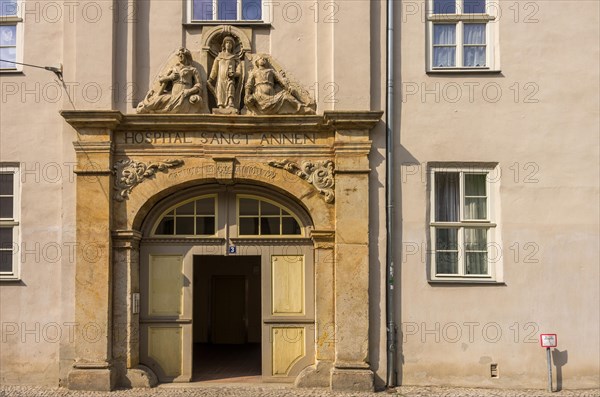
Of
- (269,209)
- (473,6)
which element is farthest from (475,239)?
(473,6)

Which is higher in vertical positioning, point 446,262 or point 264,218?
point 264,218

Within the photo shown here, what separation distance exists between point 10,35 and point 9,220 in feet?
9.49

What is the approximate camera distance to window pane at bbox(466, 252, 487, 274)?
35.8ft

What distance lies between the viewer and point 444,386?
35.0 feet

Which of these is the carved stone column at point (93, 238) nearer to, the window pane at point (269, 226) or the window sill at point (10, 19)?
the window sill at point (10, 19)

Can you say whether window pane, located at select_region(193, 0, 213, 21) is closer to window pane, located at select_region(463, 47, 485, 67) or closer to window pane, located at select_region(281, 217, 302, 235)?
window pane, located at select_region(281, 217, 302, 235)

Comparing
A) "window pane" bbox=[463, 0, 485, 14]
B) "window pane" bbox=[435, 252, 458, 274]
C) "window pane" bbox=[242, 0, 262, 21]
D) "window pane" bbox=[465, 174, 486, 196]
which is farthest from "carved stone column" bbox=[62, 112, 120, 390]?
"window pane" bbox=[463, 0, 485, 14]

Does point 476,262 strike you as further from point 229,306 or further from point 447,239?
point 229,306

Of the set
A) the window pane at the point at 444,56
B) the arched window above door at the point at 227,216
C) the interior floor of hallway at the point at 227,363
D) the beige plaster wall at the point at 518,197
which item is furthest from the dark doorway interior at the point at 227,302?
the window pane at the point at 444,56

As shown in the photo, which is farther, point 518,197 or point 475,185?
point 475,185

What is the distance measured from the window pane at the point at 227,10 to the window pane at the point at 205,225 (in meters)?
3.15

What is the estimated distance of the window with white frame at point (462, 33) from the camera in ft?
36.4

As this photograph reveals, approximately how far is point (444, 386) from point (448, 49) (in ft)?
16.9

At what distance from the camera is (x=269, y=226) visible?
37.1ft
